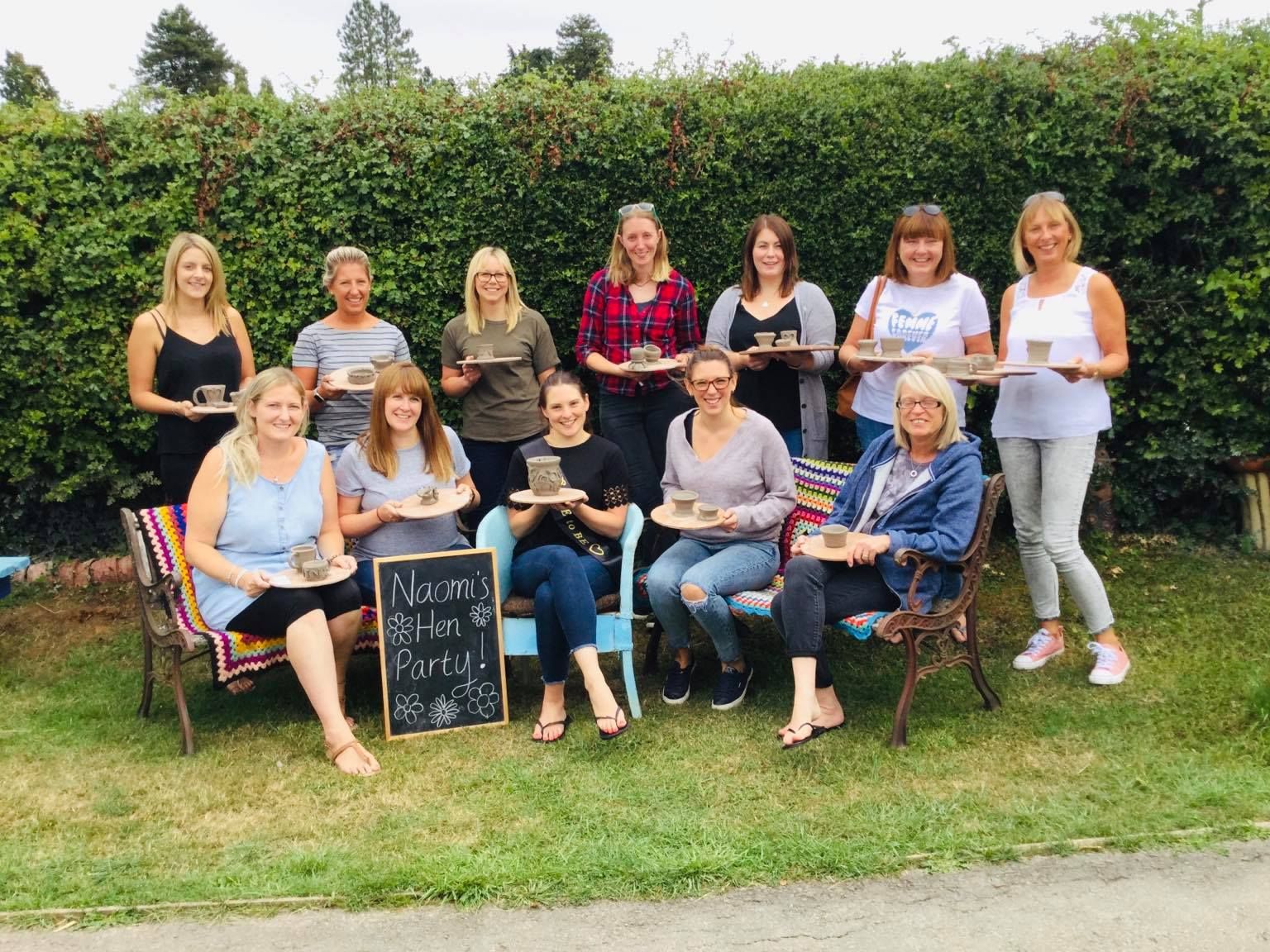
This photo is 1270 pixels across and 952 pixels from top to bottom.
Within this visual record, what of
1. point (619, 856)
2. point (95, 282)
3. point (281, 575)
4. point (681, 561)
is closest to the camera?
point (619, 856)

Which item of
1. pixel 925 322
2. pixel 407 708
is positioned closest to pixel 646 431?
pixel 925 322

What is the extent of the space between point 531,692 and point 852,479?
69.1 inches

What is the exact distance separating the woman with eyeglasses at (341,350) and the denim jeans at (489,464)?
1.80 ft

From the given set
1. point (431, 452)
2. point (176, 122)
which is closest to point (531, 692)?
point (431, 452)

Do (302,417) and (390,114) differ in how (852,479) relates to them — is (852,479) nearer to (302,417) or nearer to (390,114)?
(302,417)

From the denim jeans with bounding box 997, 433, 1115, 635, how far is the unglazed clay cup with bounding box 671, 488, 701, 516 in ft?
4.84

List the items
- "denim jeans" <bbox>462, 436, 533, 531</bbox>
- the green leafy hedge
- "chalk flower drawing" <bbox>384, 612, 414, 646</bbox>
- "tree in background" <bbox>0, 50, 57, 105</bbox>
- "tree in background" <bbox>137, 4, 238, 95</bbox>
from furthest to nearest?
1. "tree in background" <bbox>137, 4, 238, 95</bbox>
2. "tree in background" <bbox>0, 50, 57, 105</bbox>
3. the green leafy hedge
4. "denim jeans" <bbox>462, 436, 533, 531</bbox>
5. "chalk flower drawing" <bbox>384, 612, 414, 646</bbox>

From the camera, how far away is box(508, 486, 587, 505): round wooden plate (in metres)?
4.48

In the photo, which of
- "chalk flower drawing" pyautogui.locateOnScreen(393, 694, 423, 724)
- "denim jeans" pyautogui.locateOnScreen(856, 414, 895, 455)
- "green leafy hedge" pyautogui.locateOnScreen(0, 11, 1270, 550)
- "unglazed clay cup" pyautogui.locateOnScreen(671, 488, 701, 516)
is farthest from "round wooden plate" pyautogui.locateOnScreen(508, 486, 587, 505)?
"green leafy hedge" pyautogui.locateOnScreen(0, 11, 1270, 550)

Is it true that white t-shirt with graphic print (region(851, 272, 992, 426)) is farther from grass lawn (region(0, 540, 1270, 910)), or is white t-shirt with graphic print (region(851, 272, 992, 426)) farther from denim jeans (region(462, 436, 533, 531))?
denim jeans (region(462, 436, 533, 531))

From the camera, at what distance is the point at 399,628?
15.5 ft

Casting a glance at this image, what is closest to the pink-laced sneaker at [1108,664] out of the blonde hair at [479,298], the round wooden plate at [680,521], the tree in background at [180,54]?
the round wooden plate at [680,521]

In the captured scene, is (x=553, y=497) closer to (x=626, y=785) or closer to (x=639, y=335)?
(x=626, y=785)

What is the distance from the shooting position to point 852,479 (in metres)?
4.83
